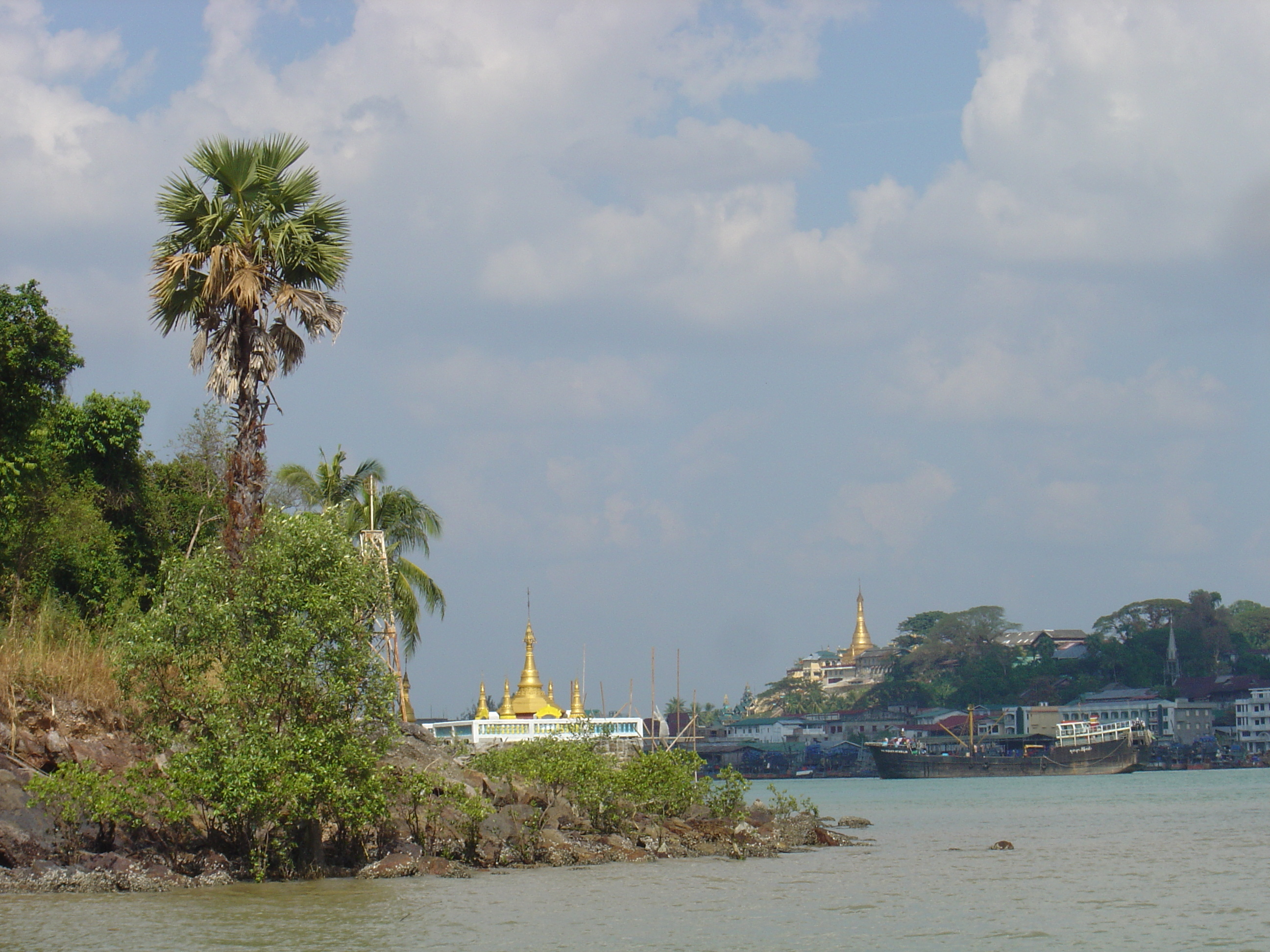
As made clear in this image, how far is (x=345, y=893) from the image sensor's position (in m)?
18.6

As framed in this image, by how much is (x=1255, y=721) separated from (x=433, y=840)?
406 ft

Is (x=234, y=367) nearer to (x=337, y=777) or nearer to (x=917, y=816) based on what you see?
(x=337, y=777)

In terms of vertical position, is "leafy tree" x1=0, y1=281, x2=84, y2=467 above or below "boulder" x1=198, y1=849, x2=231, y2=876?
above

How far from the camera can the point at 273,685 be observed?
752 inches

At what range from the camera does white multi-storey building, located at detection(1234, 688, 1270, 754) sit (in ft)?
418

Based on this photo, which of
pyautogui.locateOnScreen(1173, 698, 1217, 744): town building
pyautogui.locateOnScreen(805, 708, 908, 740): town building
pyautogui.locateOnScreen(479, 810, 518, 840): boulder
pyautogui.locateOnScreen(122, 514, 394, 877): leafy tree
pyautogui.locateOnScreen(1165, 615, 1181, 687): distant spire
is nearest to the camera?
pyautogui.locateOnScreen(122, 514, 394, 877): leafy tree

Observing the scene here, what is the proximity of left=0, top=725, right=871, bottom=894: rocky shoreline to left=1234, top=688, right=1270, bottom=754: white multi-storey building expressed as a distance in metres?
110

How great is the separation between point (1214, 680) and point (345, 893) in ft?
456

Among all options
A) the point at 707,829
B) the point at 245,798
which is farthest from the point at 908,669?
the point at 245,798

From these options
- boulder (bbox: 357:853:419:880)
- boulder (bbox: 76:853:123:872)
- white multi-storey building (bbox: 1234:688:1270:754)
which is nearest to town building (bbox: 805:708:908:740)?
white multi-storey building (bbox: 1234:688:1270:754)

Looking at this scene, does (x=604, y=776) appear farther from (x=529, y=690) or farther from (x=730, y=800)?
(x=529, y=690)

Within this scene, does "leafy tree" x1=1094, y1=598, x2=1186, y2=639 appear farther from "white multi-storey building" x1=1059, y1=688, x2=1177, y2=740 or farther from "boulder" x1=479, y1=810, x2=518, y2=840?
"boulder" x1=479, y1=810, x2=518, y2=840

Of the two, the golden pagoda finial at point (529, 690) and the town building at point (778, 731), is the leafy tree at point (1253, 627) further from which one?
the golden pagoda finial at point (529, 690)

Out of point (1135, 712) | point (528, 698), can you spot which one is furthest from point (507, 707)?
point (1135, 712)
